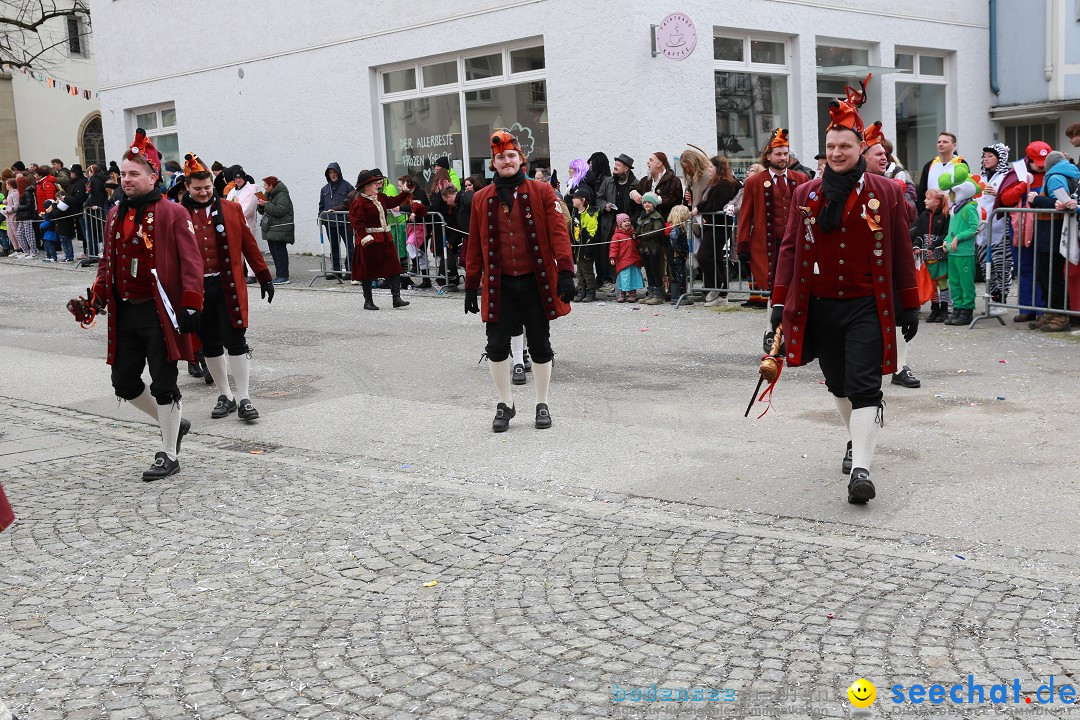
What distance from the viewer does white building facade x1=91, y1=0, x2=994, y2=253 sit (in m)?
17.1

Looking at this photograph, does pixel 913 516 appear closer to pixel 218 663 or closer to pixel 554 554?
pixel 554 554

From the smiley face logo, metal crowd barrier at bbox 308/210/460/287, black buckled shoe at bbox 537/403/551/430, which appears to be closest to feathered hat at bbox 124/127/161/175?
black buckled shoe at bbox 537/403/551/430

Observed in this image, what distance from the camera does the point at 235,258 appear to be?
361 inches

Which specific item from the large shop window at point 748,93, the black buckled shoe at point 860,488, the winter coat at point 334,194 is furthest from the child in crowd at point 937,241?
the winter coat at point 334,194

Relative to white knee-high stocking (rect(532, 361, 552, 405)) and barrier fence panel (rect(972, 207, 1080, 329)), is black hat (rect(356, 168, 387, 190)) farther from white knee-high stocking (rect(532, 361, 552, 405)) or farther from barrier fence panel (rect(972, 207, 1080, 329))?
white knee-high stocking (rect(532, 361, 552, 405))

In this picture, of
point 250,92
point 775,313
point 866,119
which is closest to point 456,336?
point 775,313

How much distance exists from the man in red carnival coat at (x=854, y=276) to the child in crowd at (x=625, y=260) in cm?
848

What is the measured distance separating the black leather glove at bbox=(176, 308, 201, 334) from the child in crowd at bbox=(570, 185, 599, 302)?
834 centimetres

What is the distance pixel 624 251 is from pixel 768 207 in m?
3.25

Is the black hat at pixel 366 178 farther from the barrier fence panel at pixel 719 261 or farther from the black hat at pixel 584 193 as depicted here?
the barrier fence panel at pixel 719 261

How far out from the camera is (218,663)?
4539mm

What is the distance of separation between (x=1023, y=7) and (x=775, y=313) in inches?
714

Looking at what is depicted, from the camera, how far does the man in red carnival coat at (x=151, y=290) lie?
740cm

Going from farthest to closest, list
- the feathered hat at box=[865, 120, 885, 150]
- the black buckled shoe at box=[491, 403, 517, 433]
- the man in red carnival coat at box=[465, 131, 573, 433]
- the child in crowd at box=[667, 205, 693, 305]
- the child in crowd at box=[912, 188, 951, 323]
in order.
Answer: the child in crowd at box=[667, 205, 693, 305] → the child in crowd at box=[912, 188, 951, 323] → the feathered hat at box=[865, 120, 885, 150] → the black buckled shoe at box=[491, 403, 517, 433] → the man in red carnival coat at box=[465, 131, 573, 433]
